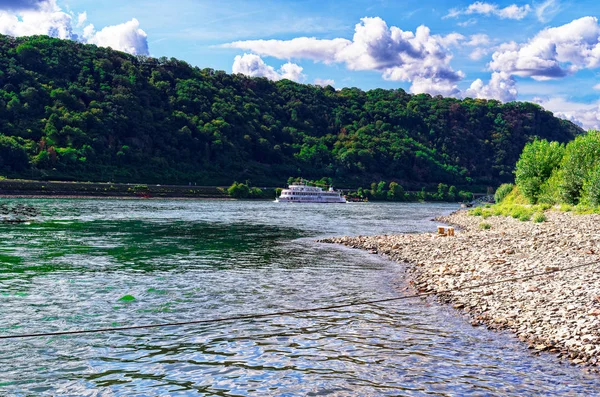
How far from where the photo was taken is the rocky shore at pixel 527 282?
491 inches

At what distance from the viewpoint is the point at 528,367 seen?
11.1 metres

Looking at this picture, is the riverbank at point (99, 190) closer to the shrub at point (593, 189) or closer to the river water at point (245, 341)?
the river water at point (245, 341)

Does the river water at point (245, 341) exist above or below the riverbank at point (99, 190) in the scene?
below

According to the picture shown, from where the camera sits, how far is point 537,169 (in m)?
74.2

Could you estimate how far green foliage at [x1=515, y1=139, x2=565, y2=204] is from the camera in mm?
73125

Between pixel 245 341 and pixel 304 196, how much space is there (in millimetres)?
132432

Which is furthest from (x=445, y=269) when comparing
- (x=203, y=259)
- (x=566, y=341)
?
(x=203, y=259)

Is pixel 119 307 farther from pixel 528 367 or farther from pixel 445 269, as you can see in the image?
pixel 445 269

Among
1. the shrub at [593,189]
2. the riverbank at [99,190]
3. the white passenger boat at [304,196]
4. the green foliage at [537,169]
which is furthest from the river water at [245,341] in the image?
the white passenger boat at [304,196]

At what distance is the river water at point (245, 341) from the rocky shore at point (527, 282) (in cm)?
72

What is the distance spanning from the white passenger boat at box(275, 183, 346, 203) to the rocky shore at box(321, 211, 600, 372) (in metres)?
110

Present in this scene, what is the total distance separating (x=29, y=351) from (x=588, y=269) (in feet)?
57.6

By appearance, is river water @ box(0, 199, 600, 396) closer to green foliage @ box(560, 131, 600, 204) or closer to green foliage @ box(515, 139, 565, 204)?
green foliage @ box(560, 131, 600, 204)

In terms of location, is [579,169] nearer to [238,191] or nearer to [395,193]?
[238,191]
